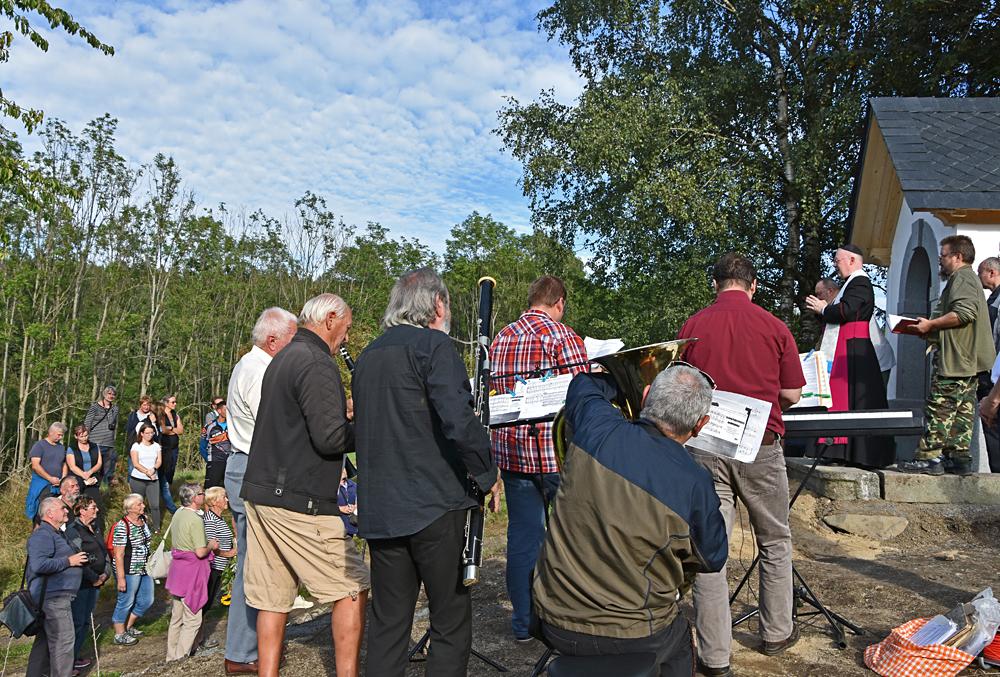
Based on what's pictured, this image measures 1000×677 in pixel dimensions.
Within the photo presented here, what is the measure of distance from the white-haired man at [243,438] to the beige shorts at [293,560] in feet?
1.55

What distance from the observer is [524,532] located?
412 centimetres

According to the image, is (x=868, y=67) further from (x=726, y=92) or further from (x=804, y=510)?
(x=804, y=510)

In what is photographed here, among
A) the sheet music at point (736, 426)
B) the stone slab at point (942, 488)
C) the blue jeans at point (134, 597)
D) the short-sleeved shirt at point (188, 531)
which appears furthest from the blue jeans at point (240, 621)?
the stone slab at point (942, 488)

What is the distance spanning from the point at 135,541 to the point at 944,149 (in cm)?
959

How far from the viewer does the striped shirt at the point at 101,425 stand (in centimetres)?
1193

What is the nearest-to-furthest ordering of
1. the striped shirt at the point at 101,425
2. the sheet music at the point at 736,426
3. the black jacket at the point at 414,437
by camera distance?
the black jacket at the point at 414,437, the sheet music at the point at 736,426, the striped shirt at the point at 101,425

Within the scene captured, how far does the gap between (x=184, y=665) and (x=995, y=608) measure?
4.07 m

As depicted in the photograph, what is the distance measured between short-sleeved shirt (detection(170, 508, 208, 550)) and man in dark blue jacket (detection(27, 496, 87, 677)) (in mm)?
964

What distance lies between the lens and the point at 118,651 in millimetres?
7984

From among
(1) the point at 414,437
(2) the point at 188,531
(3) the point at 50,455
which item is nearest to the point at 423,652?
(1) the point at 414,437

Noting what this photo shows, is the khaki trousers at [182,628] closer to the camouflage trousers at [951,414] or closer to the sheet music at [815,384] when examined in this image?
the sheet music at [815,384]

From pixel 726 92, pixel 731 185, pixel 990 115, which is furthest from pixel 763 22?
pixel 990 115

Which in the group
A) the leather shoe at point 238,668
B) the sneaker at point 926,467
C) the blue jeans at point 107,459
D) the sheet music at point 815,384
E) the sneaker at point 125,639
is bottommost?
the sneaker at point 125,639

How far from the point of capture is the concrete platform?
21.0ft
